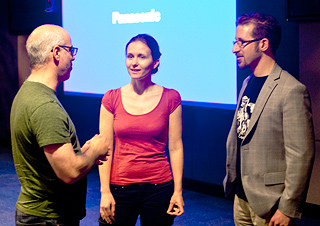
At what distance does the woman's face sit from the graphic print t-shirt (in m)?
0.53

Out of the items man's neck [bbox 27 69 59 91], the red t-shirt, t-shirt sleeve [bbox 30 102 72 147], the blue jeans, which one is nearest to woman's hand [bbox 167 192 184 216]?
the red t-shirt

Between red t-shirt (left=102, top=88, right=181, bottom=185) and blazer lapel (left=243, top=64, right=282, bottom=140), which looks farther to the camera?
red t-shirt (left=102, top=88, right=181, bottom=185)

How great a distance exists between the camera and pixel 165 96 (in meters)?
2.29

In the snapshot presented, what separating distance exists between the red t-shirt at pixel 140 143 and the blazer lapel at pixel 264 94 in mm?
435

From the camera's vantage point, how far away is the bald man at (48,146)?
5.44ft

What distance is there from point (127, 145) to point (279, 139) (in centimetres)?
76

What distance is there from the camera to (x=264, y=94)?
6.69 feet

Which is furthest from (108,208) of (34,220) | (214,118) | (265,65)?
(214,118)

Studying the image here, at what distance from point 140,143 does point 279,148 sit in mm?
687

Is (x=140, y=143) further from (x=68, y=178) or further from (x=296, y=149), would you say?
(x=296, y=149)

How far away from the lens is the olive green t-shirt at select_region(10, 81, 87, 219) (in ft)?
5.43

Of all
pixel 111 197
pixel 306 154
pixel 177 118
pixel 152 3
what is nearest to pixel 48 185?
pixel 111 197

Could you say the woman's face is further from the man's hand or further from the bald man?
the man's hand

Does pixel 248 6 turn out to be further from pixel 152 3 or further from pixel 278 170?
pixel 278 170
